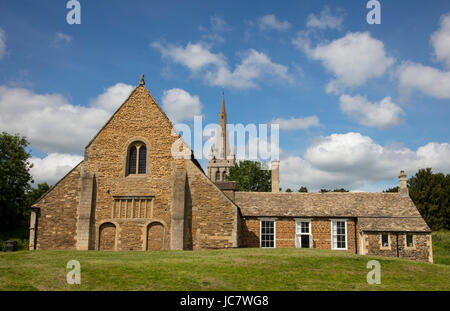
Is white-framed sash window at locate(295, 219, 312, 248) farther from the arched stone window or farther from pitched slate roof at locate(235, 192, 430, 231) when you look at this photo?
the arched stone window

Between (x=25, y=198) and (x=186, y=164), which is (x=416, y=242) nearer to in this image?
(x=186, y=164)

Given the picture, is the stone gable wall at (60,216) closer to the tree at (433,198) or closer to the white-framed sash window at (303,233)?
the white-framed sash window at (303,233)

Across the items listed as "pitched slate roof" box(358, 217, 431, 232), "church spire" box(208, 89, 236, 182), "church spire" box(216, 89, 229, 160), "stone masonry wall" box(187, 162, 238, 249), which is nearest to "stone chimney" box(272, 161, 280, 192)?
"pitched slate roof" box(358, 217, 431, 232)

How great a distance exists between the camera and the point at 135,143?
25328 mm

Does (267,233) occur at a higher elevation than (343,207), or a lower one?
lower

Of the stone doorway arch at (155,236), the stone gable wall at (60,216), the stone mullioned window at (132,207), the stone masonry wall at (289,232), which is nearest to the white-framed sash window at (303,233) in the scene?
the stone masonry wall at (289,232)

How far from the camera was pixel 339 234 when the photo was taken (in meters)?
29.2

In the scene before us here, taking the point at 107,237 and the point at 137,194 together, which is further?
the point at 137,194

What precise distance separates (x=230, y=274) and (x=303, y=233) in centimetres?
1680

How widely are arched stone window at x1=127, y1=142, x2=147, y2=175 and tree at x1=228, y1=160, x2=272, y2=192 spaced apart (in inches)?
1925

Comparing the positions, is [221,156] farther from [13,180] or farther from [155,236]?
[155,236]

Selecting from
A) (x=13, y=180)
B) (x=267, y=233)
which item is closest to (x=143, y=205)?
(x=267, y=233)
